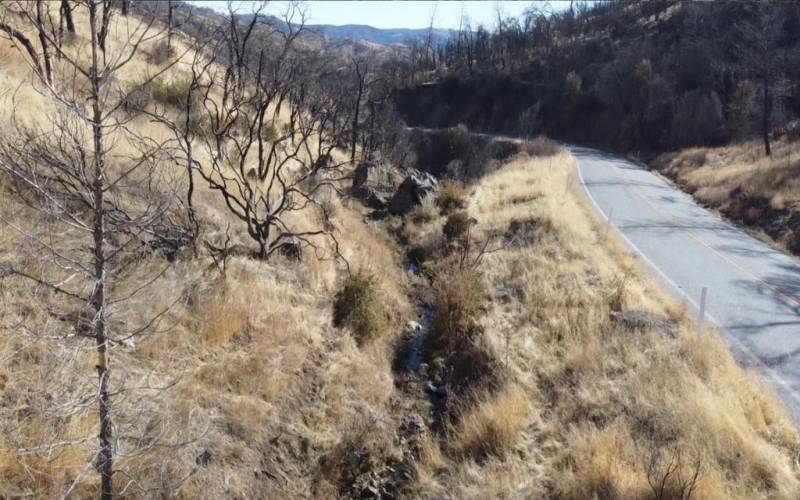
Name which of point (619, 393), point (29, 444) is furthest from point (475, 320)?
point (29, 444)

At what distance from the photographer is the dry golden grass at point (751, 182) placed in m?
18.7

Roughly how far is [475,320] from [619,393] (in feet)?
9.97

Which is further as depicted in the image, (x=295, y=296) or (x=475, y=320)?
(x=475, y=320)

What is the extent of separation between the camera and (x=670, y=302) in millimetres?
9750

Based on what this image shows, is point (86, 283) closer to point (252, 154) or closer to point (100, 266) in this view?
point (100, 266)

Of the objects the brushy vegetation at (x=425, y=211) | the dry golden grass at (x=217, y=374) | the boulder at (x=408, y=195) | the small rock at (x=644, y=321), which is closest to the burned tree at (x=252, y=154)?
the dry golden grass at (x=217, y=374)

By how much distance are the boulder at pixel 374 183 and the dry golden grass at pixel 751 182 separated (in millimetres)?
12102

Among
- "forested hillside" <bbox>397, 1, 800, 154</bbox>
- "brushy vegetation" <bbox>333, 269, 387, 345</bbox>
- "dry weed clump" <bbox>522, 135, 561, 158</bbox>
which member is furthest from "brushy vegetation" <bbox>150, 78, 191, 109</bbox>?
"forested hillside" <bbox>397, 1, 800, 154</bbox>

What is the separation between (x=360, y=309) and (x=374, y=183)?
1027 cm

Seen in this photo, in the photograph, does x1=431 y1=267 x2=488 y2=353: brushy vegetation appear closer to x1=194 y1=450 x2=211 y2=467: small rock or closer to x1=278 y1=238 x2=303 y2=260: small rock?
x1=278 y1=238 x2=303 y2=260: small rock

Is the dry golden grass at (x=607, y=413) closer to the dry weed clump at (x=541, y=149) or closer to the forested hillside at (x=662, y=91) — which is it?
the forested hillside at (x=662, y=91)

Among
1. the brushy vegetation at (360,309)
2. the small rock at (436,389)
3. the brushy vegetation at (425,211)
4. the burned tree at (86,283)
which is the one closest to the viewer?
the burned tree at (86,283)

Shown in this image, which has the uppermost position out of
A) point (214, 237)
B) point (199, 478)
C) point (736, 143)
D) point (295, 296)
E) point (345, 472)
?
point (736, 143)

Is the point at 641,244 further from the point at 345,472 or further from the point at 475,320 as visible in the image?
the point at 345,472
